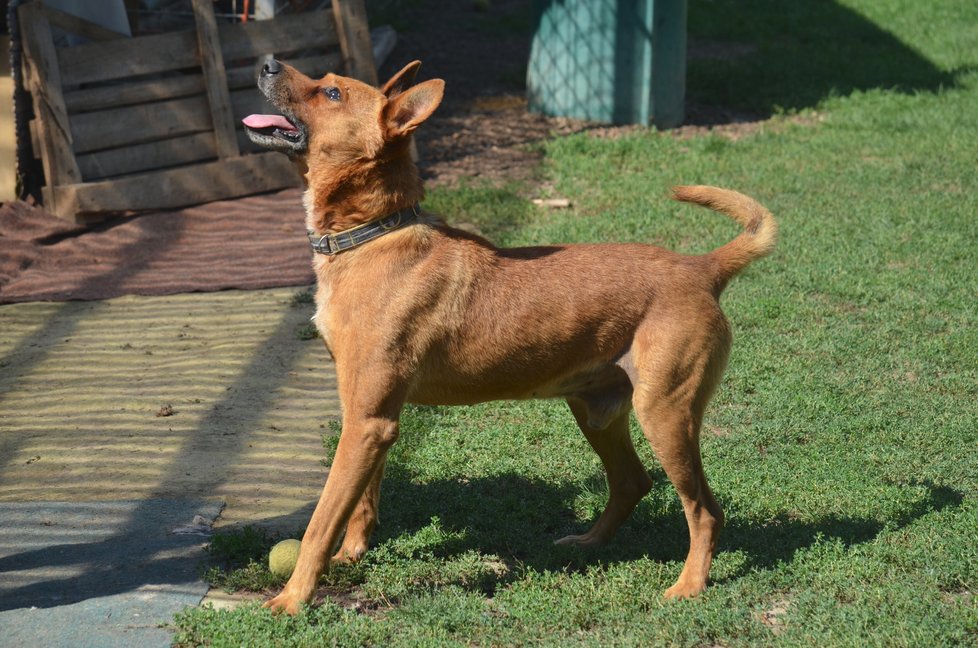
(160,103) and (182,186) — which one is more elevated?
(160,103)

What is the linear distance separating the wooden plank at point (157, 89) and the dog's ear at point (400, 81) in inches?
232

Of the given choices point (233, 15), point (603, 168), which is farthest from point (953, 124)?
point (233, 15)

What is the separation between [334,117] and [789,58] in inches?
448

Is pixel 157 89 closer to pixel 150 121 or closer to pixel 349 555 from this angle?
pixel 150 121

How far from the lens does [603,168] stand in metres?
10.8

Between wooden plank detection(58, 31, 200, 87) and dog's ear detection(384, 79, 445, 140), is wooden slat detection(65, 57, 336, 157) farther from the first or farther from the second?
dog's ear detection(384, 79, 445, 140)

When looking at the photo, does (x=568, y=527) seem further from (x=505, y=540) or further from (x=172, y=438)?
(x=172, y=438)

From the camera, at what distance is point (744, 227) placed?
15.8 feet

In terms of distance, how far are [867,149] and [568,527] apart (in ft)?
24.4

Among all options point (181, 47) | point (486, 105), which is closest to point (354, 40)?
point (181, 47)

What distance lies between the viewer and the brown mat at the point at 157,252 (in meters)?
8.48

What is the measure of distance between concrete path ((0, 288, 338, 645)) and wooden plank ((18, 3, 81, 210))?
2035 mm

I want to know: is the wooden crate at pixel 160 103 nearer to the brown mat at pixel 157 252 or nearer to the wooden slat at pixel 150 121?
the wooden slat at pixel 150 121

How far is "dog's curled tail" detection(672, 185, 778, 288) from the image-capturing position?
15.6 feet
